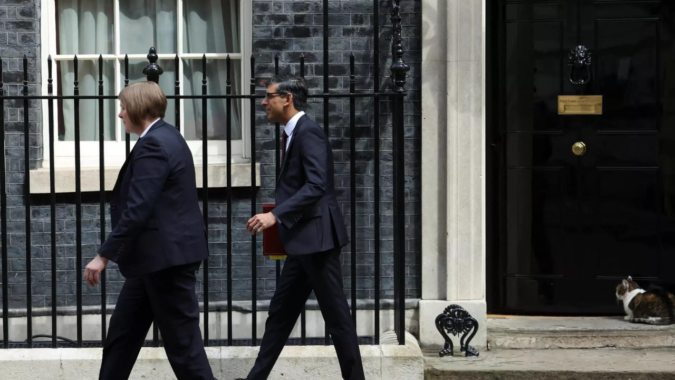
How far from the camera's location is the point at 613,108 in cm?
720

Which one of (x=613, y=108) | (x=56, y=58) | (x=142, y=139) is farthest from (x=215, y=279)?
(x=613, y=108)

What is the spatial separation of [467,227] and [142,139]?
273 cm

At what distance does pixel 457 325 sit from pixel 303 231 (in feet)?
5.69

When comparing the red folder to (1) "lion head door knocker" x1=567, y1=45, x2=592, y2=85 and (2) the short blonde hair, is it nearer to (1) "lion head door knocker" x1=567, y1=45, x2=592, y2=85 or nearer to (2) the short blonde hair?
(2) the short blonde hair

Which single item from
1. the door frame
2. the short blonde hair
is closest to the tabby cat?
the door frame

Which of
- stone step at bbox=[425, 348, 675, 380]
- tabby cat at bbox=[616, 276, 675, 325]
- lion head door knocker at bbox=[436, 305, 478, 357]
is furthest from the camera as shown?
tabby cat at bbox=[616, 276, 675, 325]

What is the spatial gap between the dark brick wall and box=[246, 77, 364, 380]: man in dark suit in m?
1.44

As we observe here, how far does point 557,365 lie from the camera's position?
21.1 ft

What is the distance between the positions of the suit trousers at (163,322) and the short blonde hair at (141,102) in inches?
28.7

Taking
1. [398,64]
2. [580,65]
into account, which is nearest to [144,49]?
[398,64]

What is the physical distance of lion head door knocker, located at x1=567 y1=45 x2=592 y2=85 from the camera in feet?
23.4

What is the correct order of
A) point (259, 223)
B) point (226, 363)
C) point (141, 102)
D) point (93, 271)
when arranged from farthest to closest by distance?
point (226, 363), point (259, 223), point (141, 102), point (93, 271)

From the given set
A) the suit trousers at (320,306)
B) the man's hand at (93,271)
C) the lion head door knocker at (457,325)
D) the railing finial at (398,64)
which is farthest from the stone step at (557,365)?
the man's hand at (93,271)

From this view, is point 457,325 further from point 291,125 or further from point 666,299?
point 291,125
